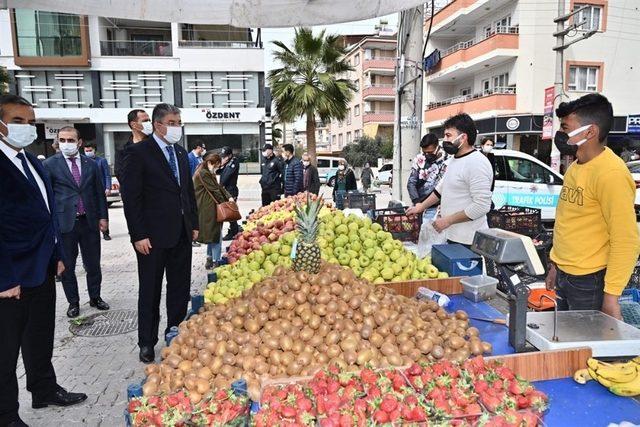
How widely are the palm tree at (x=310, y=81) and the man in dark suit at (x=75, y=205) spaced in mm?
13954

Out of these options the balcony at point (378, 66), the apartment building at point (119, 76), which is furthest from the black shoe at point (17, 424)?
the balcony at point (378, 66)

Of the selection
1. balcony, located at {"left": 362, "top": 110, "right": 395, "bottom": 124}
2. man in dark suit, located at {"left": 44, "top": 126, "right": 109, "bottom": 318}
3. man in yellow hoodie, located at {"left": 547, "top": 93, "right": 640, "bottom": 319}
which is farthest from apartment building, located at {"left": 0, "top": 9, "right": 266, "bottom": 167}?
man in yellow hoodie, located at {"left": 547, "top": 93, "right": 640, "bottom": 319}

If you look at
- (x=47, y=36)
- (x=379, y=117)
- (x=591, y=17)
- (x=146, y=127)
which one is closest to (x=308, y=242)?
(x=146, y=127)

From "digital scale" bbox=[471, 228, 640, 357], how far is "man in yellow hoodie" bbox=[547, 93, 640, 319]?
0.23 m

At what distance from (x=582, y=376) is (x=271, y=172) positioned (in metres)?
9.01

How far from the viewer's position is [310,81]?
19031 mm

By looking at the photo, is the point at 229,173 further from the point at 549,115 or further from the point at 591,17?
the point at 591,17

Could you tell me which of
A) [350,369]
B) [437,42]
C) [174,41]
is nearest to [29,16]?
[174,41]

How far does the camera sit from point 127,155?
386 cm

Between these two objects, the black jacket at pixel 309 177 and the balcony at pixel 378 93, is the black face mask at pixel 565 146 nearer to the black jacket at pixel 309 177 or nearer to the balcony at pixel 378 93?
the black jacket at pixel 309 177

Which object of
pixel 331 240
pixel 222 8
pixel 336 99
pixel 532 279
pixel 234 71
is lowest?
pixel 532 279

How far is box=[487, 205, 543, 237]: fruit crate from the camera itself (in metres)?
6.72

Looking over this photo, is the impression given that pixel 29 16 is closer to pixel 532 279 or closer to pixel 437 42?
pixel 437 42

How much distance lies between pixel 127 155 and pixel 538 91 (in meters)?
24.0
